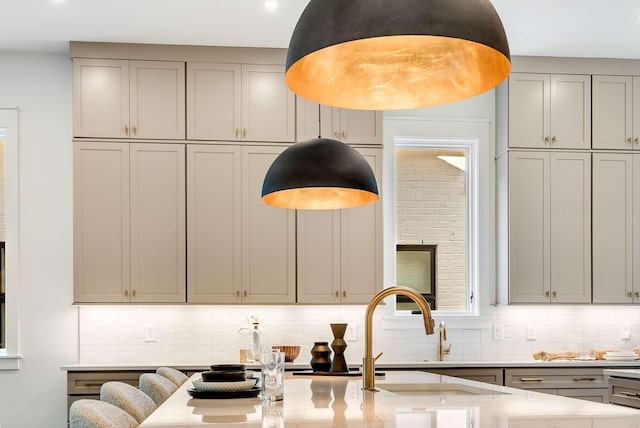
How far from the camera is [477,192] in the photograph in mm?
6027

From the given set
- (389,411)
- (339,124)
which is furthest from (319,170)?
(339,124)

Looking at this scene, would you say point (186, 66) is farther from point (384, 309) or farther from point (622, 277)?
point (622, 277)

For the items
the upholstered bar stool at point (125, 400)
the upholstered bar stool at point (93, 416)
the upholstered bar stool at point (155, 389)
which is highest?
the upholstered bar stool at point (93, 416)

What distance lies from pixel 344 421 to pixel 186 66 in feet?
12.6

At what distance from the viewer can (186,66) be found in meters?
5.51

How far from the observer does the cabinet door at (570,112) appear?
5754mm

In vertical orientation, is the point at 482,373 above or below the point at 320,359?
below

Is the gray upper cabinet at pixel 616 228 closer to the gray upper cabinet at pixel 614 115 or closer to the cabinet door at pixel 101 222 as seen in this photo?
the gray upper cabinet at pixel 614 115

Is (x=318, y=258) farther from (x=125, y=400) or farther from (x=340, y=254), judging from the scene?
(x=125, y=400)

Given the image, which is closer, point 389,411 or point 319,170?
point 389,411

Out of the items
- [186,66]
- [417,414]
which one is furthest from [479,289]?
[417,414]

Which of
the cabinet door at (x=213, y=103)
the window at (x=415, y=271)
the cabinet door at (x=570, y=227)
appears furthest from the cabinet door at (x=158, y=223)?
the cabinet door at (x=570, y=227)

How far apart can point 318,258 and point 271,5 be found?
175 cm

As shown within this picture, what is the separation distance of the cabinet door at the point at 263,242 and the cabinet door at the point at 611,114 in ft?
7.62
